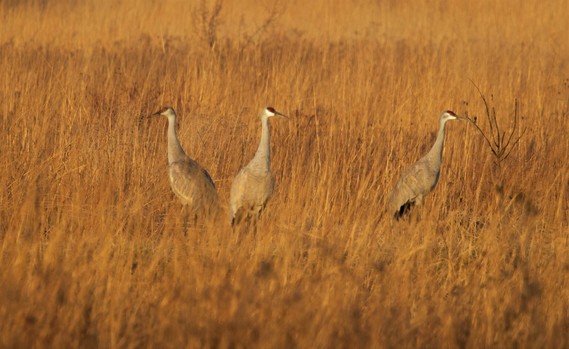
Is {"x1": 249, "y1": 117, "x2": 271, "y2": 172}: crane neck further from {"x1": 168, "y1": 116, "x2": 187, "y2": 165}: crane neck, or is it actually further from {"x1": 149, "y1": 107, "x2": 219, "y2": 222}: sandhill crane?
{"x1": 168, "y1": 116, "x2": 187, "y2": 165}: crane neck

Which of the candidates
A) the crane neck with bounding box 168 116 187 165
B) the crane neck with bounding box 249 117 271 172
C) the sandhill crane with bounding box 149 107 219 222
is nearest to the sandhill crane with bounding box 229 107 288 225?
the crane neck with bounding box 249 117 271 172

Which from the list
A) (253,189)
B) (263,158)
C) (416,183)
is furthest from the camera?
(416,183)

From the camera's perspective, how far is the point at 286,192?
572 centimetres

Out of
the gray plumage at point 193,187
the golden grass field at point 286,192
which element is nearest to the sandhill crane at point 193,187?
the gray plumage at point 193,187

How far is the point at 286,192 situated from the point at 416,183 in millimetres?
770

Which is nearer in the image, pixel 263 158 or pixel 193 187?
pixel 193 187

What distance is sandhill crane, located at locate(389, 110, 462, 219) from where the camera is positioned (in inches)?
222

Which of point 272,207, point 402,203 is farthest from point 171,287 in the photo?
point 402,203

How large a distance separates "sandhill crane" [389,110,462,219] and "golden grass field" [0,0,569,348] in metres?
0.11

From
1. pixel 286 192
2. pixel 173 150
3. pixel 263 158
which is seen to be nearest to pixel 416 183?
pixel 286 192

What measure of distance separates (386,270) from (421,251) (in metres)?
0.36

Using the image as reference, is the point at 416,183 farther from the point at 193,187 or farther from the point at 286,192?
the point at 193,187

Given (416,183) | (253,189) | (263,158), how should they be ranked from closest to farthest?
(253,189) < (263,158) < (416,183)

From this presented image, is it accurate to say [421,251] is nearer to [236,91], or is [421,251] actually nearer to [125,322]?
[125,322]
